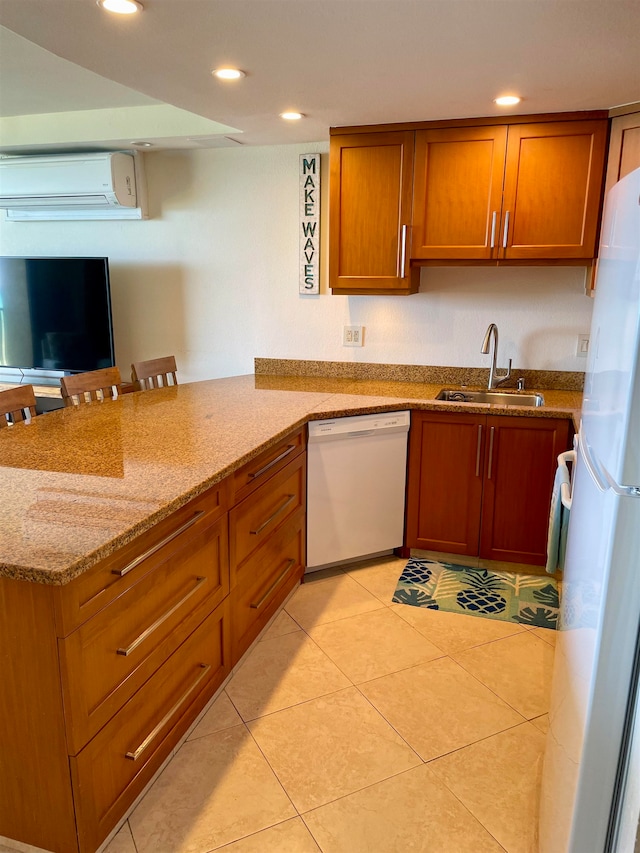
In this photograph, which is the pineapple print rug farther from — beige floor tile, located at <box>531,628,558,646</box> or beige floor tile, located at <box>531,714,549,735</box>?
beige floor tile, located at <box>531,714,549,735</box>

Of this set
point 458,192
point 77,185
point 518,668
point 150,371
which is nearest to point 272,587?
point 518,668

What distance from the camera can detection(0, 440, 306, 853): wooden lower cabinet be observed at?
1343 millimetres

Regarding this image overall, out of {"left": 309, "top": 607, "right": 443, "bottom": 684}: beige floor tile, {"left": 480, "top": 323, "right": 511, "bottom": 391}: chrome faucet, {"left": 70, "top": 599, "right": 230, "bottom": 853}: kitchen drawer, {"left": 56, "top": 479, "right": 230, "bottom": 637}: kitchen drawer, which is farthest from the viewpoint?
{"left": 480, "top": 323, "right": 511, "bottom": 391}: chrome faucet

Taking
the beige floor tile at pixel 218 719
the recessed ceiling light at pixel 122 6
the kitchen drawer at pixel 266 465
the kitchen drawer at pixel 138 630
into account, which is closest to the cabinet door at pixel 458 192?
the kitchen drawer at pixel 266 465

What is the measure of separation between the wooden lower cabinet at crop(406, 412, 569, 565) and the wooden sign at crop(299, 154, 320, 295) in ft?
3.67

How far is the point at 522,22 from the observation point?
5.86 feet

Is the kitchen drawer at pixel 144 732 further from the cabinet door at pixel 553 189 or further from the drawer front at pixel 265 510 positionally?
the cabinet door at pixel 553 189

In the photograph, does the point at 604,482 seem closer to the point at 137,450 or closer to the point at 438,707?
the point at 438,707

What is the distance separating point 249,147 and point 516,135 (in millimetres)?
1500

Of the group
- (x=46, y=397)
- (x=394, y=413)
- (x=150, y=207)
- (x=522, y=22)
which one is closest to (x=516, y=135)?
(x=522, y=22)

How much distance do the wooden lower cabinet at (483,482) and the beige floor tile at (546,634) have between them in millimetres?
480

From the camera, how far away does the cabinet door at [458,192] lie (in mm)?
2902

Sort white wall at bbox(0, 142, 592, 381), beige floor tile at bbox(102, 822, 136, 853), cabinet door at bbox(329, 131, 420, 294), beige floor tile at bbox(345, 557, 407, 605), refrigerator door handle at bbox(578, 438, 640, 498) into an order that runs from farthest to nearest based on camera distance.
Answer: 1. white wall at bbox(0, 142, 592, 381)
2. cabinet door at bbox(329, 131, 420, 294)
3. beige floor tile at bbox(345, 557, 407, 605)
4. beige floor tile at bbox(102, 822, 136, 853)
5. refrigerator door handle at bbox(578, 438, 640, 498)

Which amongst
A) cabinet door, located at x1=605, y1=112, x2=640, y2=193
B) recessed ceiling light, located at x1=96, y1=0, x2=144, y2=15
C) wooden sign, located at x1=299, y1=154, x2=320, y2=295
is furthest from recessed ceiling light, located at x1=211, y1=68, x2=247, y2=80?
cabinet door, located at x1=605, y1=112, x2=640, y2=193
